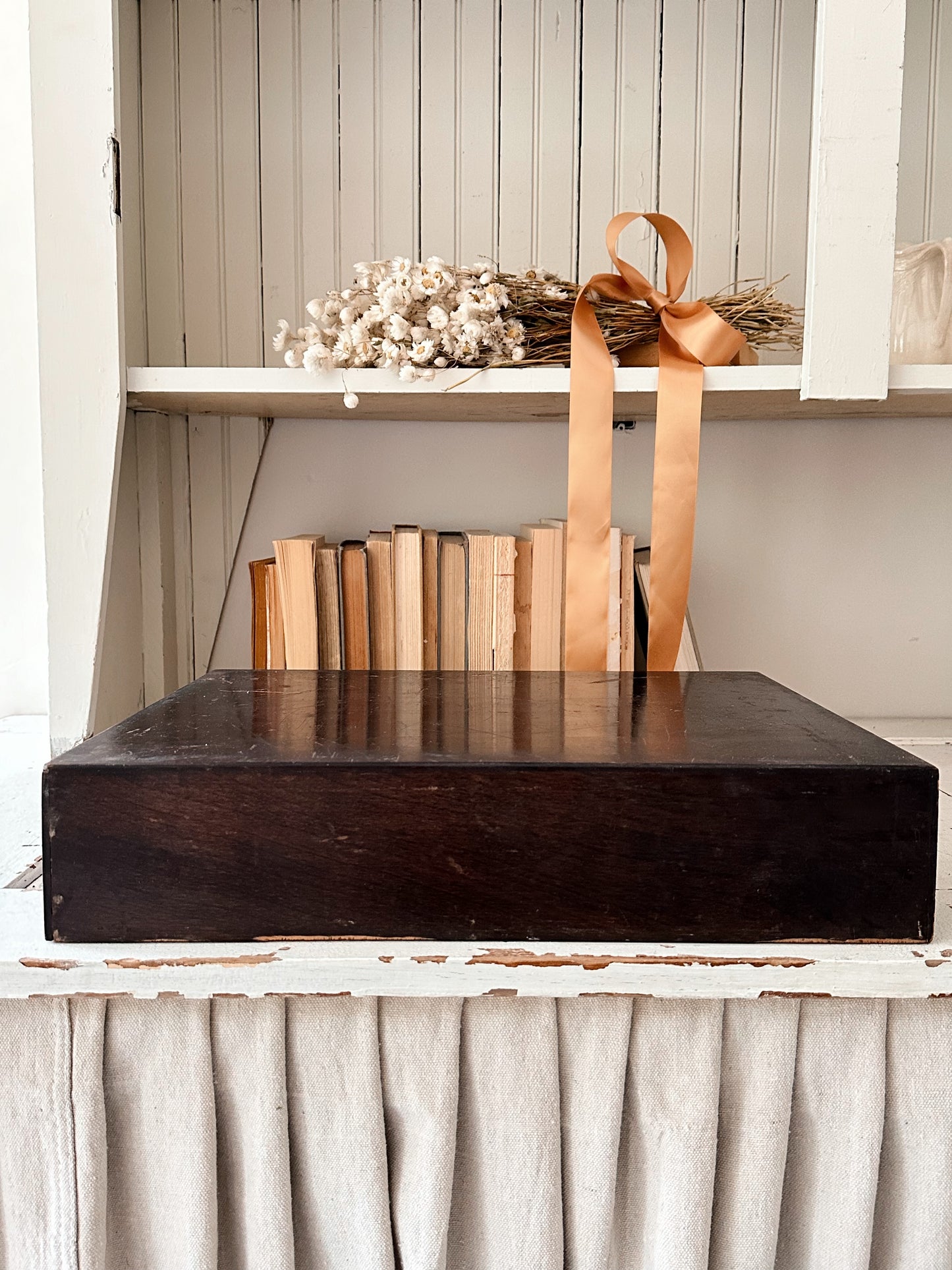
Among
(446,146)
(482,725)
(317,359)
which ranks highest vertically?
(446,146)

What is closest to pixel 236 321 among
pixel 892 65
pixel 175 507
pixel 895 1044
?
pixel 175 507

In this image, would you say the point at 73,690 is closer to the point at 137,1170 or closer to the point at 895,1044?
the point at 137,1170

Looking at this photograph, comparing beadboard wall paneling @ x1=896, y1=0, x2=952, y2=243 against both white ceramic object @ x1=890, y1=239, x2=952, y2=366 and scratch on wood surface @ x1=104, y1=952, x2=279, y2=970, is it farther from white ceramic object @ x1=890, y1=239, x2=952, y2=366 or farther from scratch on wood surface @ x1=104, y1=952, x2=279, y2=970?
scratch on wood surface @ x1=104, y1=952, x2=279, y2=970

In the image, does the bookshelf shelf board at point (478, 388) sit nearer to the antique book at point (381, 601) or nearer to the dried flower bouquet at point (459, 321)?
the dried flower bouquet at point (459, 321)

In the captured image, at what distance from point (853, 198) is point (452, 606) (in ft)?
1.73

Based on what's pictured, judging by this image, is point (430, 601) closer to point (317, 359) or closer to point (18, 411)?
point (317, 359)

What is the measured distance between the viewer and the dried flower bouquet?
0.90m

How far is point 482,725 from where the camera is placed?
0.69 metres

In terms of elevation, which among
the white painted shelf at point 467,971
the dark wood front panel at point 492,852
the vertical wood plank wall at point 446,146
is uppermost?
the vertical wood plank wall at point 446,146

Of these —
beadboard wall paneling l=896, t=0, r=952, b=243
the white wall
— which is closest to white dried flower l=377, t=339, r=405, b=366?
the white wall

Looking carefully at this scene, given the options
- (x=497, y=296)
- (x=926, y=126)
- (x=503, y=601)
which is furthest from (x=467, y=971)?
(x=926, y=126)

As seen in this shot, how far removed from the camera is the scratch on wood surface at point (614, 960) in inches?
23.4

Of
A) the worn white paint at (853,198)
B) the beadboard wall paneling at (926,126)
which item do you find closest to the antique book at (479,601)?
the worn white paint at (853,198)

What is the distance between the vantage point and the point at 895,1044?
26.6 inches
